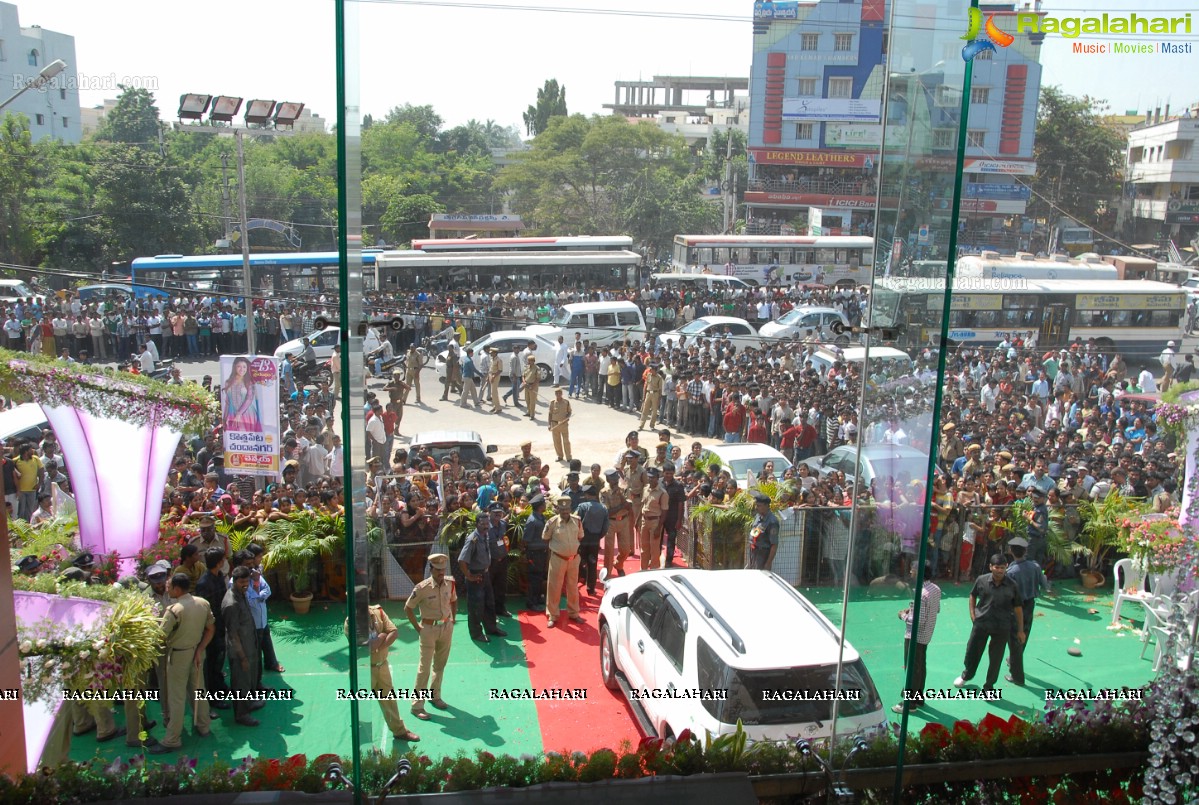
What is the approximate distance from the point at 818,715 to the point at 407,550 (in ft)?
13.0

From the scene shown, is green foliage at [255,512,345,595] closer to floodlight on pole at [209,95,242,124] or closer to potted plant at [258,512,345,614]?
potted plant at [258,512,345,614]

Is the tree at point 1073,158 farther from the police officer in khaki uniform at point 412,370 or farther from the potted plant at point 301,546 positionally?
the potted plant at point 301,546

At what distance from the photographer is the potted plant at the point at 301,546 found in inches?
272

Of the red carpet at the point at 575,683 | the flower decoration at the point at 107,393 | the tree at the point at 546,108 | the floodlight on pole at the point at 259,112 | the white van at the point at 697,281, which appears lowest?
the red carpet at the point at 575,683

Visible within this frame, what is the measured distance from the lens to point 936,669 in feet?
20.7

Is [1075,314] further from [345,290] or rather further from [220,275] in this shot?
[345,290]

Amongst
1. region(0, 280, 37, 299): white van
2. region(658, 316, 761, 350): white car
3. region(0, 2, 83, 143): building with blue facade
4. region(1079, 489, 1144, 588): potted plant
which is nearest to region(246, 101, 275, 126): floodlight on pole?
region(0, 2, 83, 143): building with blue facade

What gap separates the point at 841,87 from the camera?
5.64 metres

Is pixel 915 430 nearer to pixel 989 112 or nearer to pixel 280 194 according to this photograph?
pixel 280 194

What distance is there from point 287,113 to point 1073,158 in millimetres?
10332

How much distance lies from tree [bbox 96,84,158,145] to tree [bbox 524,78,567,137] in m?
2.89

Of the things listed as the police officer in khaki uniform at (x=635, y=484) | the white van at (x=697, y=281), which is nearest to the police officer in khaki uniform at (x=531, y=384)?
the white van at (x=697, y=281)

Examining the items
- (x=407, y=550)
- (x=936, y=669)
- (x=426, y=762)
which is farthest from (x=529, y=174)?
(x=426, y=762)

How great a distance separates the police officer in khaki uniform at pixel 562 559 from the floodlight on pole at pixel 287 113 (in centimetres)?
357
